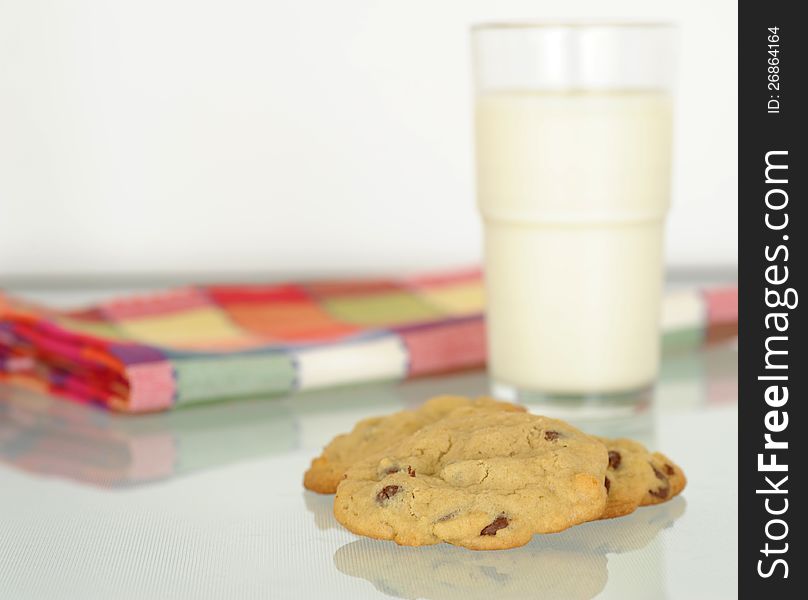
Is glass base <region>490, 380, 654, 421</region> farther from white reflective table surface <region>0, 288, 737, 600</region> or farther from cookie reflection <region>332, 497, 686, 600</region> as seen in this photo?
cookie reflection <region>332, 497, 686, 600</region>

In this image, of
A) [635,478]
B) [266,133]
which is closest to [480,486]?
[635,478]

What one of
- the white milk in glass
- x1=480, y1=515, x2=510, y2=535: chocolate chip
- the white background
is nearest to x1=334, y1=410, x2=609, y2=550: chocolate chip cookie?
x1=480, y1=515, x2=510, y2=535: chocolate chip

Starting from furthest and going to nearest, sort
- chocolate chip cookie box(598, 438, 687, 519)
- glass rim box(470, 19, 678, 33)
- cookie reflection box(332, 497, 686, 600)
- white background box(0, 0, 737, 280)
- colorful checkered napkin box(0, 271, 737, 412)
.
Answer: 1. white background box(0, 0, 737, 280)
2. colorful checkered napkin box(0, 271, 737, 412)
3. glass rim box(470, 19, 678, 33)
4. chocolate chip cookie box(598, 438, 687, 519)
5. cookie reflection box(332, 497, 686, 600)

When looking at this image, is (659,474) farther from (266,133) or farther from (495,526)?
(266,133)

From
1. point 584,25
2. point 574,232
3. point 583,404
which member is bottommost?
point 583,404

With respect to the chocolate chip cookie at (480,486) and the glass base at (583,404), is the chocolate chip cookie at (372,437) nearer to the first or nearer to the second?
the chocolate chip cookie at (480,486)

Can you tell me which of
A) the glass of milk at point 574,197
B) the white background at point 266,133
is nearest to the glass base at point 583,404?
the glass of milk at point 574,197
